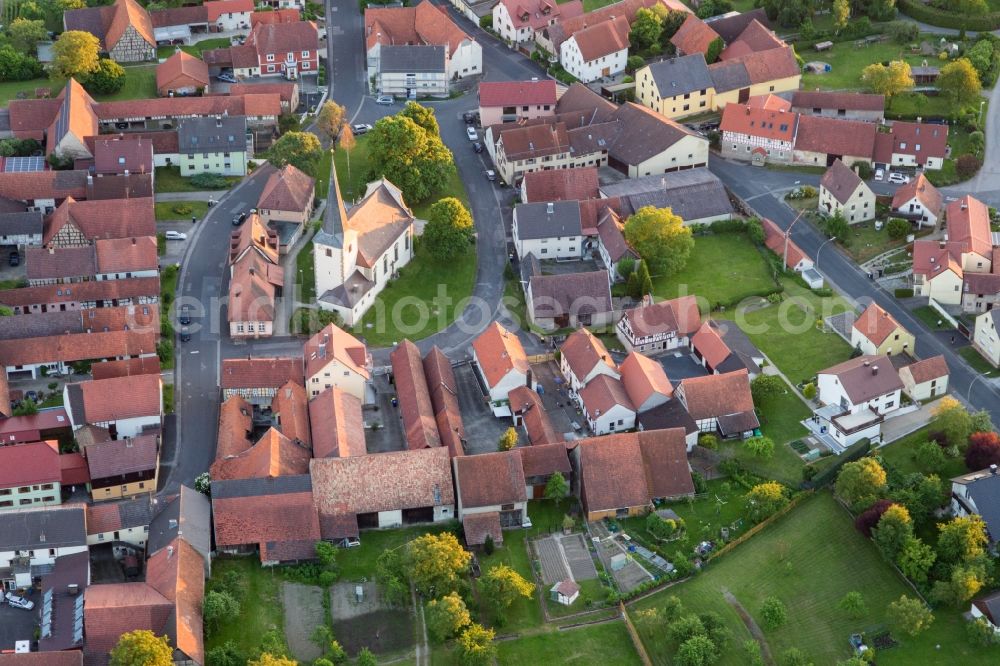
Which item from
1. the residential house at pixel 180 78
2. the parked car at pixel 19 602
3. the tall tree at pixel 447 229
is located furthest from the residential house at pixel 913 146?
the parked car at pixel 19 602

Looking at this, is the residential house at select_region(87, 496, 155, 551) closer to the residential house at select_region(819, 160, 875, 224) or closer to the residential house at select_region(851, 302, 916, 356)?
the residential house at select_region(851, 302, 916, 356)

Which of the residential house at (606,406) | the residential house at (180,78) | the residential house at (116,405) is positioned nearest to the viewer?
the residential house at (116,405)

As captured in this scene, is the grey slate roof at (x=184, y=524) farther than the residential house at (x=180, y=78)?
No

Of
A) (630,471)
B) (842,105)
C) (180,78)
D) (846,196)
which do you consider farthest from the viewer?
(180,78)

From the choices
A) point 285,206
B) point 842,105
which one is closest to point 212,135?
point 285,206

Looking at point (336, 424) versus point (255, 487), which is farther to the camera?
point (336, 424)

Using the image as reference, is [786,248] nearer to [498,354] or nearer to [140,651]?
[498,354]

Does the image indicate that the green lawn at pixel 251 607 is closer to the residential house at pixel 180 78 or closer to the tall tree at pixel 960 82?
the residential house at pixel 180 78

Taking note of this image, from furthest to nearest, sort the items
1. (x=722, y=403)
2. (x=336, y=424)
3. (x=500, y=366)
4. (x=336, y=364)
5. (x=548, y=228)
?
(x=548, y=228) < (x=500, y=366) < (x=336, y=364) < (x=722, y=403) < (x=336, y=424)
